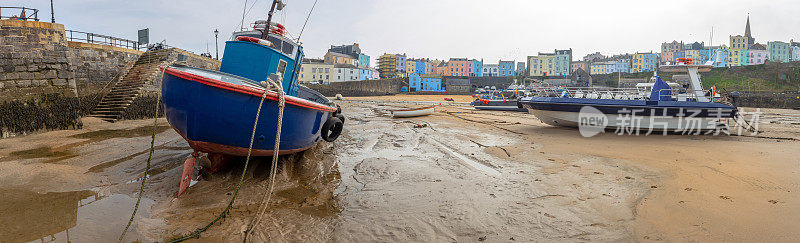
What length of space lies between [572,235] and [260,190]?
3.97 metres

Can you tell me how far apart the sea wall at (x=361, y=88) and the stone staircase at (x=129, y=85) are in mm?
28581

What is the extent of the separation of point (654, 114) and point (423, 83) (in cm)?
5915

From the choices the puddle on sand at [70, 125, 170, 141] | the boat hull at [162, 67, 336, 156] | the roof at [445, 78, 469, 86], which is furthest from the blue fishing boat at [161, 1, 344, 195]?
the roof at [445, 78, 469, 86]

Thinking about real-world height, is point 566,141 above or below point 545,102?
below

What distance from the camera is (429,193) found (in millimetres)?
4863

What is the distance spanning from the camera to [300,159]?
698 cm

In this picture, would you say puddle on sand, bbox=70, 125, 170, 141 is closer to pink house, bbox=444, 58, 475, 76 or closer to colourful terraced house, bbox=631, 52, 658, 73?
pink house, bbox=444, 58, 475, 76

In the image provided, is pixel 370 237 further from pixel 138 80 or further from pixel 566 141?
pixel 138 80

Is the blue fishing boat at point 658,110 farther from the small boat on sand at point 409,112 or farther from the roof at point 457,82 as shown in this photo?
the roof at point 457,82

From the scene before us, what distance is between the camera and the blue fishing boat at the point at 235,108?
4621 mm

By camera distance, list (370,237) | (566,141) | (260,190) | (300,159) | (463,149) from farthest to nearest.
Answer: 1. (566,141)
2. (463,149)
3. (300,159)
4. (260,190)
5. (370,237)

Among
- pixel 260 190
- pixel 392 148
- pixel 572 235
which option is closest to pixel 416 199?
pixel 572 235

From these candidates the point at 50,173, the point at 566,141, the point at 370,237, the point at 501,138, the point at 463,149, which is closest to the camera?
the point at 370,237

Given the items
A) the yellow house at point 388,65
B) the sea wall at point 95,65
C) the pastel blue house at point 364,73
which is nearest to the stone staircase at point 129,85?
the sea wall at point 95,65
